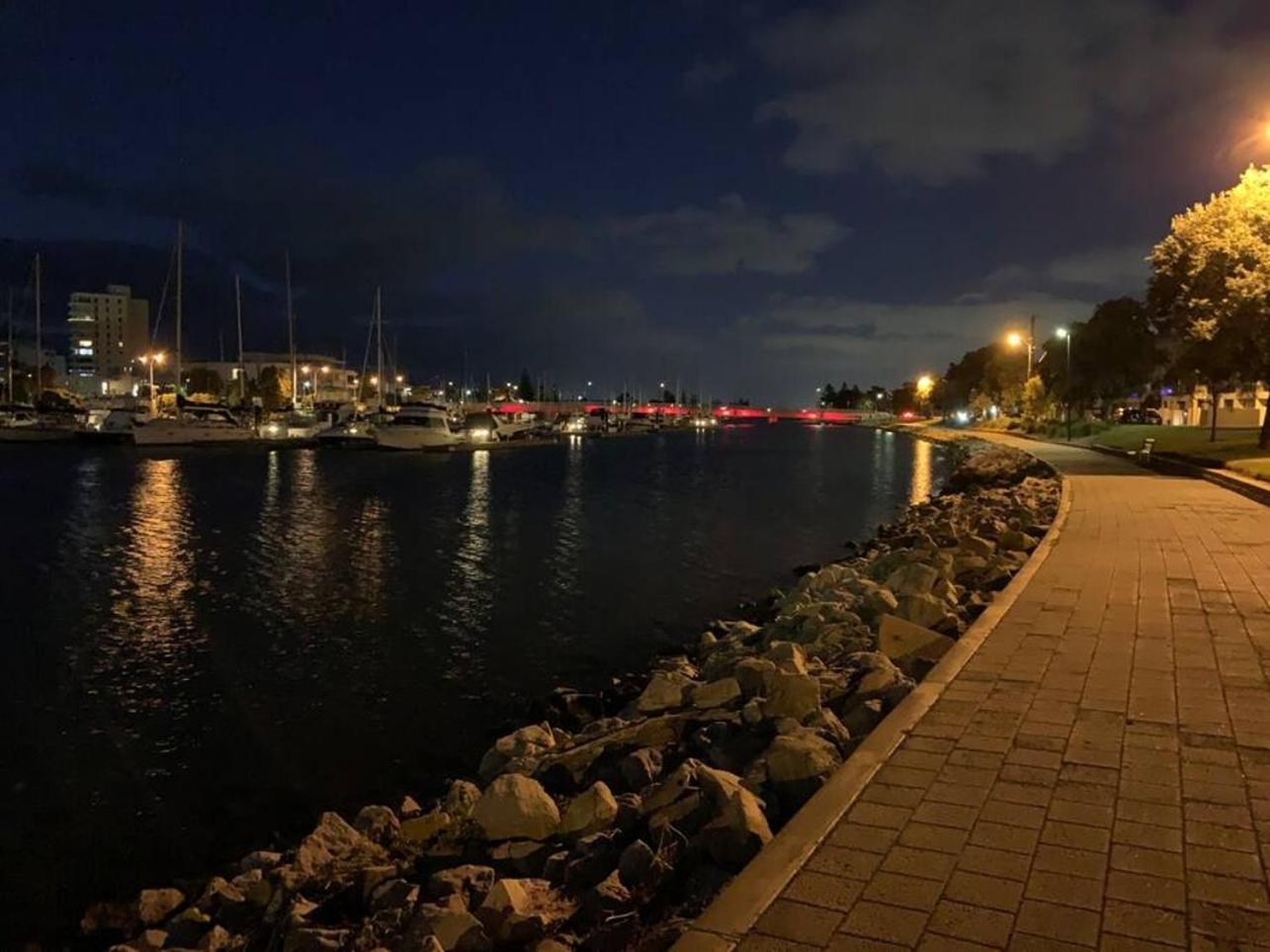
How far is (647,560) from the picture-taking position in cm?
2372

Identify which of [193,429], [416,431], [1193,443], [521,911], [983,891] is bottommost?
[521,911]

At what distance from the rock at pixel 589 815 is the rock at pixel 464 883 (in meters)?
0.66

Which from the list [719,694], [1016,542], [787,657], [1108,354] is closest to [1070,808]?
[719,694]

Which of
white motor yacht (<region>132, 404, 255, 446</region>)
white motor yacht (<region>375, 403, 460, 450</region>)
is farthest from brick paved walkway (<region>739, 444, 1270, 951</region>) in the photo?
white motor yacht (<region>132, 404, 255, 446</region>)

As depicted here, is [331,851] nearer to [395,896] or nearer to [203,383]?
[395,896]

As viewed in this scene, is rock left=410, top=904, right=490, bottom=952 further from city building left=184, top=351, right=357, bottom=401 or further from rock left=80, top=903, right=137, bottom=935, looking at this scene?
city building left=184, top=351, right=357, bottom=401

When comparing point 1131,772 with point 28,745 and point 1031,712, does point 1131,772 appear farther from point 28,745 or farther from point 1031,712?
point 28,745

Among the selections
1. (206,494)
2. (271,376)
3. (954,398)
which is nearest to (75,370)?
(271,376)

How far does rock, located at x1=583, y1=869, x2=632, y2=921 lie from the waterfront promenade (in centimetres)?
87

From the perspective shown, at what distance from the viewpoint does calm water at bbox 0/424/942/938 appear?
9078mm

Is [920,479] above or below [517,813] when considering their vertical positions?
below

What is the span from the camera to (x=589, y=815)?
6348 millimetres

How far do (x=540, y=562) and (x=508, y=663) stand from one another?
912 cm

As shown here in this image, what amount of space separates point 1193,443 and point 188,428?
223 ft
